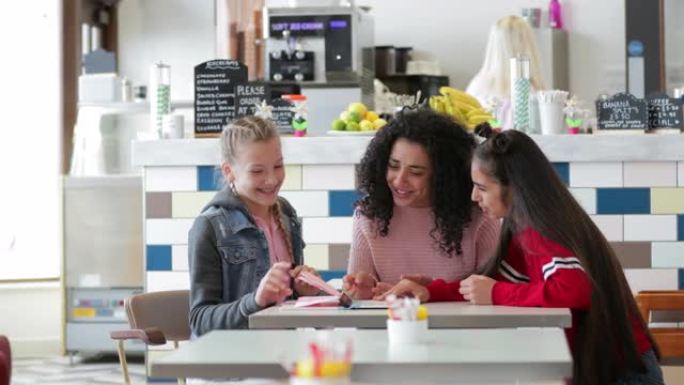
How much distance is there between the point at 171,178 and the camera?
5914 mm

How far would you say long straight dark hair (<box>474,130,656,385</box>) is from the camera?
352 centimetres

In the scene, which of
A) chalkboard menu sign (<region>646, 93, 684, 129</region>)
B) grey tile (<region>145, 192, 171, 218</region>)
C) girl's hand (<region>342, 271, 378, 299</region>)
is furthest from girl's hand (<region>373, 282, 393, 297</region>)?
chalkboard menu sign (<region>646, 93, 684, 129</region>)

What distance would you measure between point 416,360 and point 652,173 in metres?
3.35

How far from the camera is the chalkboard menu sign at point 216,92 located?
607cm

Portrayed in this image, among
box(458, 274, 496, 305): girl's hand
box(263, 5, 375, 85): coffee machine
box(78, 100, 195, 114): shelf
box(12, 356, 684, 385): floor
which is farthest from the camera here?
box(78, 100, 195, 114): shelf

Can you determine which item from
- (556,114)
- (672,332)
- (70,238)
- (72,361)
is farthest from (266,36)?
(672,332)

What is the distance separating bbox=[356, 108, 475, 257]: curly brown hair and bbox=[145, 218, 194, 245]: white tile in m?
1.81

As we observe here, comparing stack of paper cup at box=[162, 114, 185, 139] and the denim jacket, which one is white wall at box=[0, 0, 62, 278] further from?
the denim jacket

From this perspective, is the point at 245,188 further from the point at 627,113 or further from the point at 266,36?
the point at 266,36

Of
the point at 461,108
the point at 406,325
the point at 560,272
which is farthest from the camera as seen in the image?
the point at 461,108

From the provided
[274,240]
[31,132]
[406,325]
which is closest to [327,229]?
[274,240]

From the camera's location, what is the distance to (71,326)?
8094 mm

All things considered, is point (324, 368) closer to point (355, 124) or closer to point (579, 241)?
point (579, 241)

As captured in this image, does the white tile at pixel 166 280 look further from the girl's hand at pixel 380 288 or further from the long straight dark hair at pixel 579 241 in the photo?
the long straight dark hair at pixel 579 241
